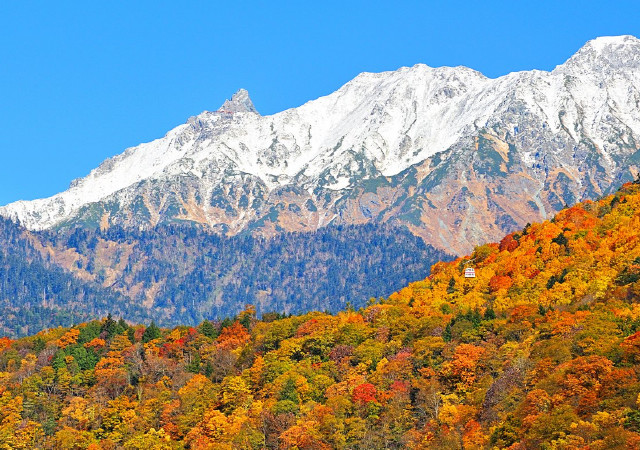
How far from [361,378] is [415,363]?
993 centimetres

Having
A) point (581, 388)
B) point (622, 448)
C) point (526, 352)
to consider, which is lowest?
point (622, 448)

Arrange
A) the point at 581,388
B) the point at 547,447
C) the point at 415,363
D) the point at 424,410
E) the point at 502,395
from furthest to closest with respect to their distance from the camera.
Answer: the point at 415,363 → the point at 424,410 → the point at 502,395 → the point at 581,388 → the point at 547,447

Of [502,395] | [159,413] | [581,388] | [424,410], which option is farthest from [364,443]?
[159,413]

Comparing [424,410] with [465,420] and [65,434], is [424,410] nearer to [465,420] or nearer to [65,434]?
[465,420]

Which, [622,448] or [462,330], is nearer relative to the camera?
[622,448]

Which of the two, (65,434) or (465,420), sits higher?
(65,434)

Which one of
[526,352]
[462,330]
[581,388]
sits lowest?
[581,388]

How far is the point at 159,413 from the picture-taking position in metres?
200

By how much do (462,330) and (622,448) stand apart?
79.0 m

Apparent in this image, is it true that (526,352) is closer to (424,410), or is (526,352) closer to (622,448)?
(424,410)

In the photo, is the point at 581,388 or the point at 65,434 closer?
the point at 581,388

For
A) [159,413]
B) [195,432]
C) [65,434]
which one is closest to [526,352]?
[195,432]

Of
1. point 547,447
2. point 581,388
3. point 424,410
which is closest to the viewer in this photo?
point 547,447

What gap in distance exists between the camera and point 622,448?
116m
